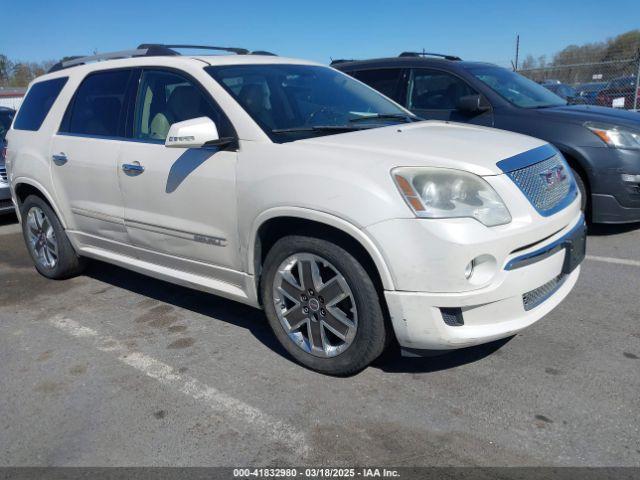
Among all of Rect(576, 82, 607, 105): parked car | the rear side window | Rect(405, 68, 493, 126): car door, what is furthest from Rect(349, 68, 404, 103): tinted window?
Rect(576, 82, 607, 105): parked car

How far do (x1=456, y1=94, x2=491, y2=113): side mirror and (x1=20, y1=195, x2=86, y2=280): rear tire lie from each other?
157 inches

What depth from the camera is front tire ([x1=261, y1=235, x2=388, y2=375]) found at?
2.94 meters

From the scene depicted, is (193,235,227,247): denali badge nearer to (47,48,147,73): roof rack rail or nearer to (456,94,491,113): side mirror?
(47,48,147,73): roof rack rail

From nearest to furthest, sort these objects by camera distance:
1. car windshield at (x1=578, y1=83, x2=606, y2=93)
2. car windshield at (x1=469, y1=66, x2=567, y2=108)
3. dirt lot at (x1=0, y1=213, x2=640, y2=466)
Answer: dirt lot at (x1=0, y1=213, x2=640, y2=466), car windshield at (x1=469, y1=66, x2=567, y2=108), car windshield at (x1=578, y1=83, x2=606, y2=93)

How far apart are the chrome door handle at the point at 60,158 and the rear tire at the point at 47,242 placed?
54 cm

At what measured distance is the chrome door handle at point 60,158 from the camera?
14.7ft

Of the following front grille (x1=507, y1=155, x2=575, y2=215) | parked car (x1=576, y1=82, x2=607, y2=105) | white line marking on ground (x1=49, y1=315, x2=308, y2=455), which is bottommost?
white line marking on ground (x1=49, y1=315, x2=308, y2=455)

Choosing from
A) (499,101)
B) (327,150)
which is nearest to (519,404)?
(327,150)

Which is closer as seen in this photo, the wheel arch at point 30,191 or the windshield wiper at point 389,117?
the windshield wiper at point 389,117

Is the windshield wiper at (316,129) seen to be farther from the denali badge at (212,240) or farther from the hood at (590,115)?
the hood at (590,115)

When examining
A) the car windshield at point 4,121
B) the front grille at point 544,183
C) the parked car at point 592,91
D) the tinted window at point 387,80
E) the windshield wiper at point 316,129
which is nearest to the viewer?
the front grille at point 544,183

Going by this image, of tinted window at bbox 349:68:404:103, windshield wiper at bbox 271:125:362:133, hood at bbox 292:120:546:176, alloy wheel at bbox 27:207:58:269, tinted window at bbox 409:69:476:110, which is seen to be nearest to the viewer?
hood at bbox 292:120:546:176

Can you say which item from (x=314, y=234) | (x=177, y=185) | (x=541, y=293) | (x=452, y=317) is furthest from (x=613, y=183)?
(x=177, y=185)

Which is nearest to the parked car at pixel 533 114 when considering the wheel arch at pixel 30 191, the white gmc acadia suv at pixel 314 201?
the white gmc acadia suv at pixel 314 201
